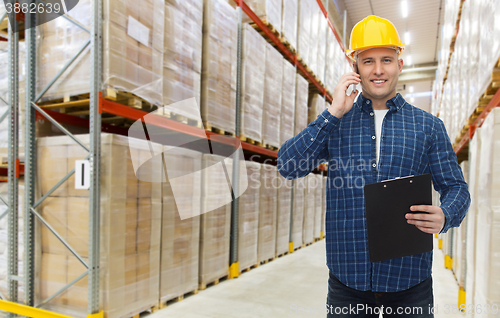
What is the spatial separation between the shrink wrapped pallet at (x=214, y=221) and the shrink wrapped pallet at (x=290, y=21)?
2904 millimetres

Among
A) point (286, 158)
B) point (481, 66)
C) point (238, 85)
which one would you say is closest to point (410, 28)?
point (238, 85)

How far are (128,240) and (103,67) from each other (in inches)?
63.3

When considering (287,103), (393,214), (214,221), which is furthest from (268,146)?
(393,214)

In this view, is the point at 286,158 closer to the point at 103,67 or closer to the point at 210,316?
the point at 103,67

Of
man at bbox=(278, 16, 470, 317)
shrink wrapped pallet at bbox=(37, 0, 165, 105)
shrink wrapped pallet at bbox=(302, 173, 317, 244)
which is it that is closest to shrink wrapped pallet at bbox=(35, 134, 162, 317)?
shrink wrapped pallet at bbox=(37, 0, 165, 105)

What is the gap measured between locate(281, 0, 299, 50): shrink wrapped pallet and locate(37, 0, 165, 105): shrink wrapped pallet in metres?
3.32

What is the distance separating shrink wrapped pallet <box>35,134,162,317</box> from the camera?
3.32m

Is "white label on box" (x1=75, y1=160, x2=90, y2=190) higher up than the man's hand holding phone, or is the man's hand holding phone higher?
the man's hand holding phone

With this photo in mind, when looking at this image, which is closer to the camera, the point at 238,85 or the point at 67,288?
the point at 67,288

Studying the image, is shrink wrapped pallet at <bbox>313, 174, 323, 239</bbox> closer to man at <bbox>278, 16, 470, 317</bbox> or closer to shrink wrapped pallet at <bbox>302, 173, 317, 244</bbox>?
shrink wrapped pallet at <bbox>302, 173, 317, 244</bbox>

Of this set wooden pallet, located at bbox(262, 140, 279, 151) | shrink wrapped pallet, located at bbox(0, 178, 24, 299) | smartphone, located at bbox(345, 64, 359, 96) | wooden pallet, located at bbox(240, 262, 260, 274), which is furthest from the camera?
wooden pallet, located at bbox(262, 140, 279, 151)

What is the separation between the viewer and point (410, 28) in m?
16.2

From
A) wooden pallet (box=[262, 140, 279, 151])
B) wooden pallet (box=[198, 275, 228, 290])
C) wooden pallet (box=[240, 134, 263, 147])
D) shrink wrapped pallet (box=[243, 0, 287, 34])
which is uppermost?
shrink wrapped pallet (box=[243, 0, 287, 34])

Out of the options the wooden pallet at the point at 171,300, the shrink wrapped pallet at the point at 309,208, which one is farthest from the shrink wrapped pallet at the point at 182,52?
the shrink wrapped pallet at the point at 309,208
